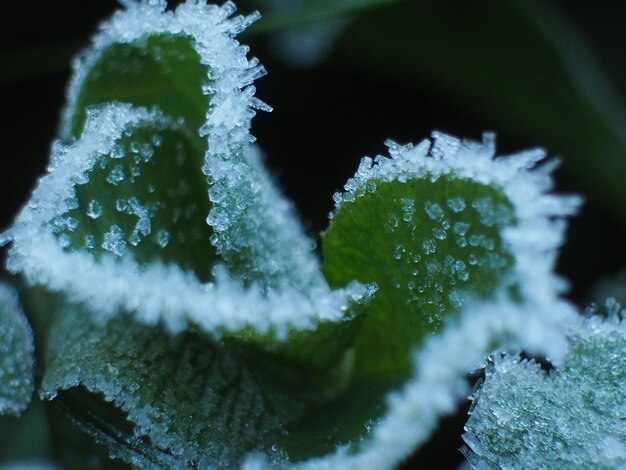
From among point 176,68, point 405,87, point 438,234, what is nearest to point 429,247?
point 438,234

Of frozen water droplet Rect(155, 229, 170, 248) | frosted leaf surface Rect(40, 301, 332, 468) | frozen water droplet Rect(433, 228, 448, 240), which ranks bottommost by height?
frosted leaf surface Rect(40, 301, 332, 468)

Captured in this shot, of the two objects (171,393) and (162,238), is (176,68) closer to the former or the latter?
(162,238)

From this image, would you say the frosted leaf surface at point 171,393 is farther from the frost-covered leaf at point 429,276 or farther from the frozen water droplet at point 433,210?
the frozen water droplet at point 433,210

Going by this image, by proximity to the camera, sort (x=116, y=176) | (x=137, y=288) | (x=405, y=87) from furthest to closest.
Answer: (x=405, y=87) → (x=116, y=176) → (x=137, y=288)

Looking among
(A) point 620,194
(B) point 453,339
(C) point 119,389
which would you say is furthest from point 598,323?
(A) point 620,194

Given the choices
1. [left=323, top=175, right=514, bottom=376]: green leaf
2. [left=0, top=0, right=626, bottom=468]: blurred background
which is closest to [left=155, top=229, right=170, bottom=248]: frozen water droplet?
[left=323, top=175, right=514, bottom=376]: green leaf

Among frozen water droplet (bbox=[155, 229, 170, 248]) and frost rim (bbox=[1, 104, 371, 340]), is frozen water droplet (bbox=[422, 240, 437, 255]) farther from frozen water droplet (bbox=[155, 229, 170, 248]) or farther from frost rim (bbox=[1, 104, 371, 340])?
frozen water droplet (bbox=[155, 229, 170, 248])
